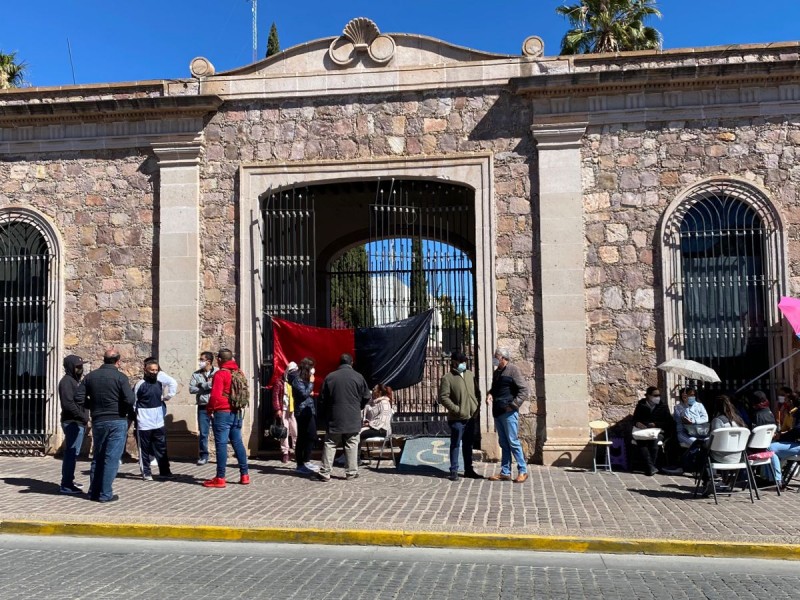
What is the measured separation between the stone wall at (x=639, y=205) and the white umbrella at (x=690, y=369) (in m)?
0.52

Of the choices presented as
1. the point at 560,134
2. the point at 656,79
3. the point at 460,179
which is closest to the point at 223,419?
the point at 460,179

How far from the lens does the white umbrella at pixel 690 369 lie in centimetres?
1040

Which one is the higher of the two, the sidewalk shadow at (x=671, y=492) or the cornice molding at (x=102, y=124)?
the cornice molding at (x=102, y=124)

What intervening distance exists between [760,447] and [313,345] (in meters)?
6.23

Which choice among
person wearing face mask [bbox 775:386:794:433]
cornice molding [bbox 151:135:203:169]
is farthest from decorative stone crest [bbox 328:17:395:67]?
person wearing face mask [bbox 775:386:794:433]

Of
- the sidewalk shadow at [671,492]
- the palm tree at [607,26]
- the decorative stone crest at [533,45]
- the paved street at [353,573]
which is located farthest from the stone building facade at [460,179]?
the palm tree at [607,26]

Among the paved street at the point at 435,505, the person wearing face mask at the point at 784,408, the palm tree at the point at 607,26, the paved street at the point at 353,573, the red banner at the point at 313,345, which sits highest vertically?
the palm tree at the point at 607,26

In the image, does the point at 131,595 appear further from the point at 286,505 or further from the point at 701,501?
the point at 701,501

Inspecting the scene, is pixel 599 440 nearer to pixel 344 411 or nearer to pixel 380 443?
pixel 380 443

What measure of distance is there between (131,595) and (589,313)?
774 cm

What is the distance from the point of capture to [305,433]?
10977 millimetres

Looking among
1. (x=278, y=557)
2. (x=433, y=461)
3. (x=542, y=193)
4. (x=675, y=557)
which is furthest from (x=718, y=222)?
(x=278, y=557)

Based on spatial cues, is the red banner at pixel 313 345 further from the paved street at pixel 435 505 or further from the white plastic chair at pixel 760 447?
the white plastic chair at pixel 760 447

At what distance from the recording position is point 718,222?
11484 mm
